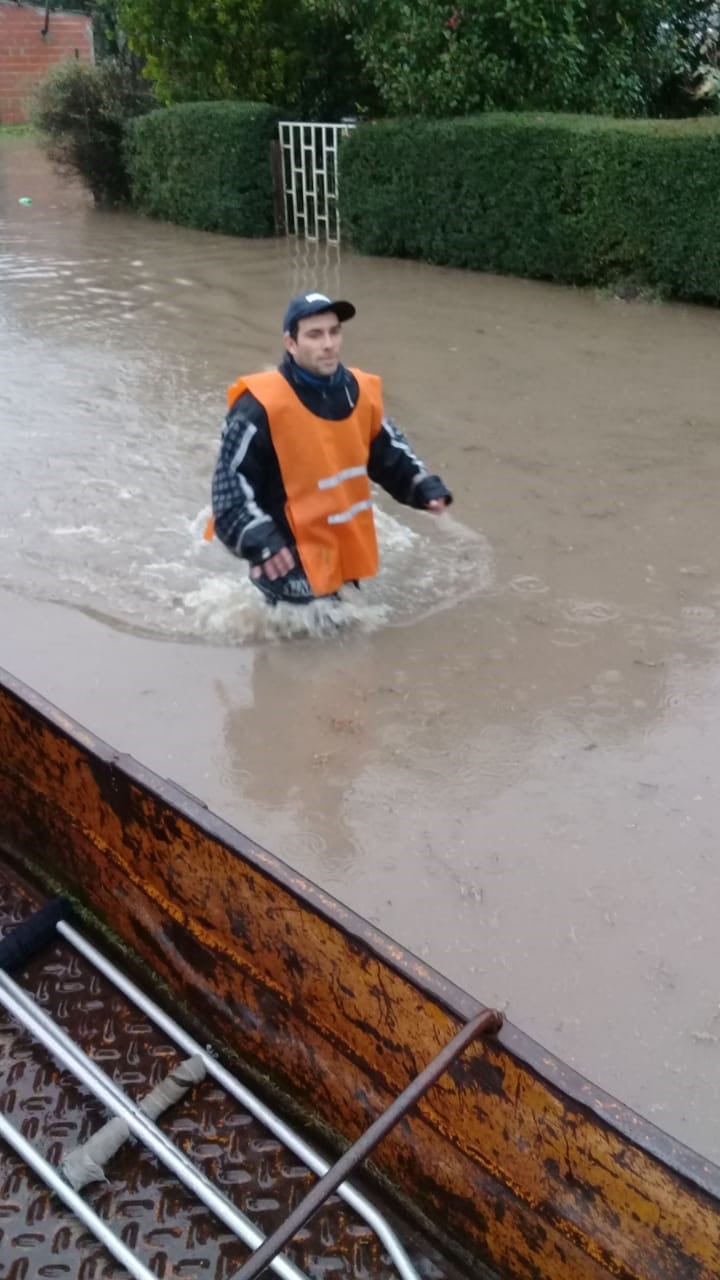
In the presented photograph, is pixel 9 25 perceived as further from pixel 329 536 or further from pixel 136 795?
pixel 136 795

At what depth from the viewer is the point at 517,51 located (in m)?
12.9

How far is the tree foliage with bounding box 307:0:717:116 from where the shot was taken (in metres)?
12.4

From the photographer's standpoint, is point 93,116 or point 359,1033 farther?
point 93,116

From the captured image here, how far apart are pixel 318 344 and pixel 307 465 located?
48cm

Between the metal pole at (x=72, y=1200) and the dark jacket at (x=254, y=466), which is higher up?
the dark jacket at (x=254, y=466)

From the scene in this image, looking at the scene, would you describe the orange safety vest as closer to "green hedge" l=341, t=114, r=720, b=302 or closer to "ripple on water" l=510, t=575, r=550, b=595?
"ripple on water" l=510, t=575, r=550, b=595

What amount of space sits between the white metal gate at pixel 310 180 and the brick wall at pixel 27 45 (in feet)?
54.9

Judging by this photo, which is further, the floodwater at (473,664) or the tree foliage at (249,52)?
the tree foliage at (249,52)

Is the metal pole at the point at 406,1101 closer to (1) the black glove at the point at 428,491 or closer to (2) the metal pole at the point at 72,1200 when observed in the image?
(2) the metal pole at the point at 72,1200

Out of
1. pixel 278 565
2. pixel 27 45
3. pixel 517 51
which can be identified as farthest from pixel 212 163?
pixel 27 45

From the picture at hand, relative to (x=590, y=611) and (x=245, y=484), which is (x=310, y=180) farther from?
(x=245, y=484)

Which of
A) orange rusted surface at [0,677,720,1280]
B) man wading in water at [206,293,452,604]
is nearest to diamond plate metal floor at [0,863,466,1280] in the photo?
orange rusted surface at [0,677,720,1280]

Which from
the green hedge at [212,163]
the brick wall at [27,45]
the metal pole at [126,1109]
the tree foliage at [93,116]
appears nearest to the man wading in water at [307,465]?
the metal pole at [126,1109]

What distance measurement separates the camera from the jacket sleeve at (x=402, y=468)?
4.82 meters
